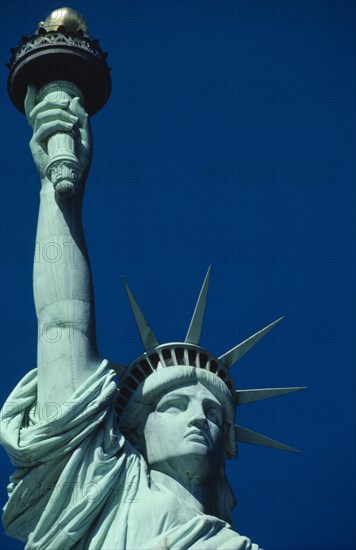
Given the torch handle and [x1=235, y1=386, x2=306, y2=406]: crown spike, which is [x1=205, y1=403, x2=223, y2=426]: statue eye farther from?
the torch handle

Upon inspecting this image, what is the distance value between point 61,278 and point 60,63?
5.00 metres

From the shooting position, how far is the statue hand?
23.2 m

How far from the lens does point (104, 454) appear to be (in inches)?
796

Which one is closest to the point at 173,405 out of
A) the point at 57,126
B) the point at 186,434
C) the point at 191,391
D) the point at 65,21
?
the point at 191,391

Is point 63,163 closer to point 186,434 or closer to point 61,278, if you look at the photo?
point 61,278

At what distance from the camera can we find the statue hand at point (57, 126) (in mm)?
23172

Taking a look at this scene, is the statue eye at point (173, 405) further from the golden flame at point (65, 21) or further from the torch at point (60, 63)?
the golden flame at point (65, 21)

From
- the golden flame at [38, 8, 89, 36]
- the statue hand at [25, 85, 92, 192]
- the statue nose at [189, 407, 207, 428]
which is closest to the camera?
the statue nose at [189, 407, 207, 428]

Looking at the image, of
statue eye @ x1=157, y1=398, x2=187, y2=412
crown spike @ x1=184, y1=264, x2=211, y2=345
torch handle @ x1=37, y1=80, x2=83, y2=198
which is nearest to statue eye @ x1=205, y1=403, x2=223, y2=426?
statue eye @ x1=157, y1=398, x2=187, y2=412

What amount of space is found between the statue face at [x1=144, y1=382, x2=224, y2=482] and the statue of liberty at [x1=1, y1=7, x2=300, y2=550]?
23mm

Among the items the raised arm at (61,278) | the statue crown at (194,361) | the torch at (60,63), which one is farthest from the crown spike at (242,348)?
the torch at (60,63)

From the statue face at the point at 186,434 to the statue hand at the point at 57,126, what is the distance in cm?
470

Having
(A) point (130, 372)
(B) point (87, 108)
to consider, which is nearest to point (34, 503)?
(A) point (130, 372)

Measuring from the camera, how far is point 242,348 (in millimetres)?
23891
